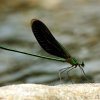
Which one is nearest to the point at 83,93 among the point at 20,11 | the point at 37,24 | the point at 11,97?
the point at 11,97

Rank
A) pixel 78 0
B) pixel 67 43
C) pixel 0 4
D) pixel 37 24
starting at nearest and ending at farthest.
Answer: pixel 37 24 < pixel 67 43 < pixel 0 4 < pixel 78 0

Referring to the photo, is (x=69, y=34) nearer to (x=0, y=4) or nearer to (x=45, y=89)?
(x=0, y=4)

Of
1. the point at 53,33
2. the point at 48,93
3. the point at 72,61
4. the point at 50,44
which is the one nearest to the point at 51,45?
the point at 50,44

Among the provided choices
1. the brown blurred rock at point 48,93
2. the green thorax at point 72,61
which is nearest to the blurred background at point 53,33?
the green thorax at point 72,61

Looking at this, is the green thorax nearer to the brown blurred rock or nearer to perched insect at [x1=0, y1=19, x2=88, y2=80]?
perched insect at [x1=0, y1=19, x2=88, y2=80]

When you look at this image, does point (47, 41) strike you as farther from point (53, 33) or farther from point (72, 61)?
point (53, 33)
